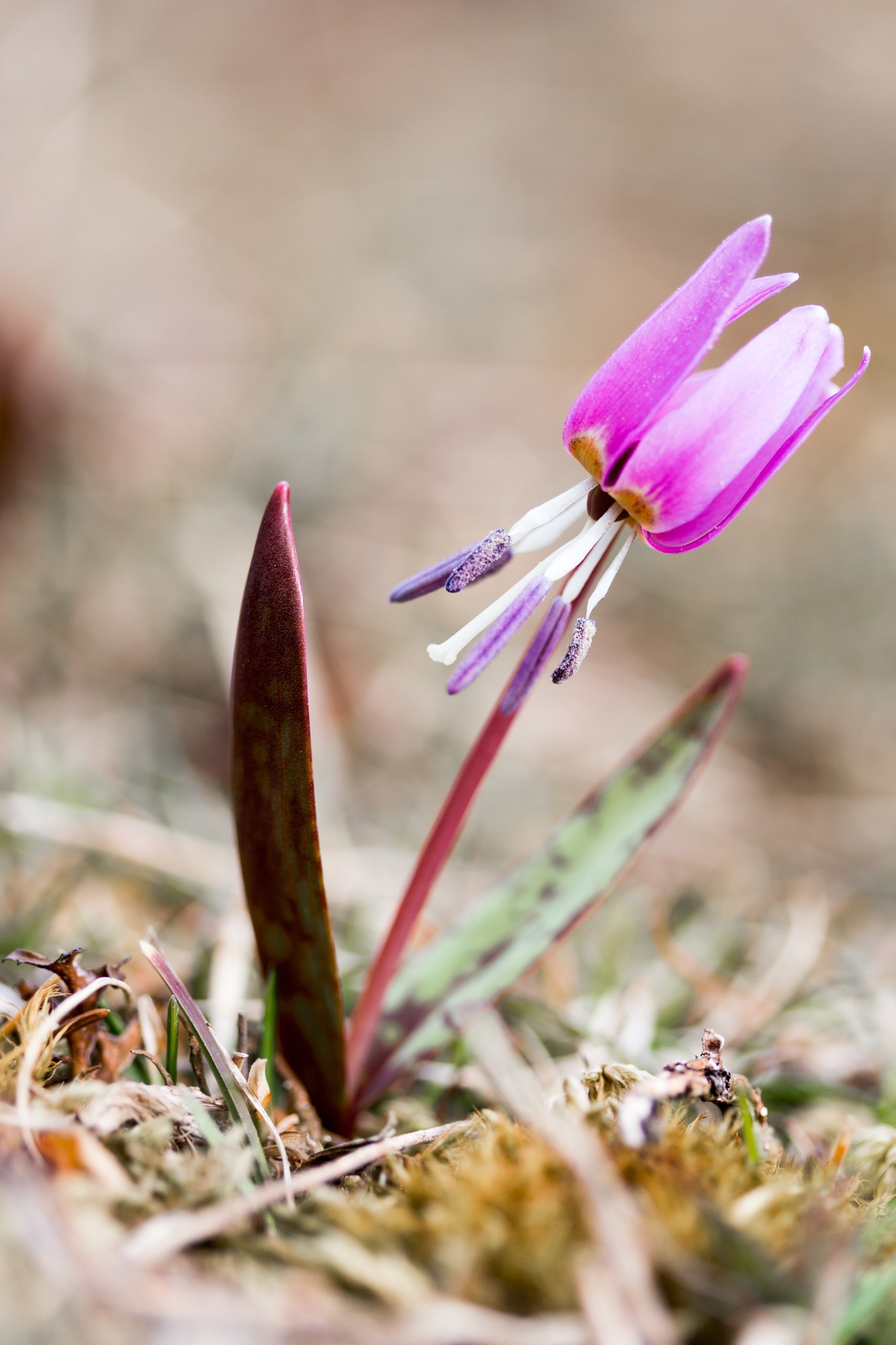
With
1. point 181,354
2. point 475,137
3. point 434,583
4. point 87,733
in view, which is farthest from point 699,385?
point 475,137

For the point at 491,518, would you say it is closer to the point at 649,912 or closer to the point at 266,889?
the point at 649,912

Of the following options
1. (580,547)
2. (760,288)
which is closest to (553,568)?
(580,547)

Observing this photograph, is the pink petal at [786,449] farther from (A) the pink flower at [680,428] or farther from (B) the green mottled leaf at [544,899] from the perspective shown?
(B) the green mottled leaf at [544,899]

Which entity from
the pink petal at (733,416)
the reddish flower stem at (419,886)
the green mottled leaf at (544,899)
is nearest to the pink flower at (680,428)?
the pink petal at (733,416)

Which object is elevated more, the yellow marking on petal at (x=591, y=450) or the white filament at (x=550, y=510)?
the yellow marking on petal at (x=591, y=450)

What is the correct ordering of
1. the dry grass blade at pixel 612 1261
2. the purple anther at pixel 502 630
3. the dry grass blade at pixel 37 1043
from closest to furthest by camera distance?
the dry grass blade at pixel 612 1261, the dry grass blade at pixel 37 1043, the purple anther at pixel 502 630

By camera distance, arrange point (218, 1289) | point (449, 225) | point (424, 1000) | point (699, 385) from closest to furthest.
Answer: point (218, 1289)
point (699, 385)
point (424, 1000)
point (449, 225)

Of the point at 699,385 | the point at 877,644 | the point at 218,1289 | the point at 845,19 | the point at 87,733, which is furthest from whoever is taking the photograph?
the point at 845,19
